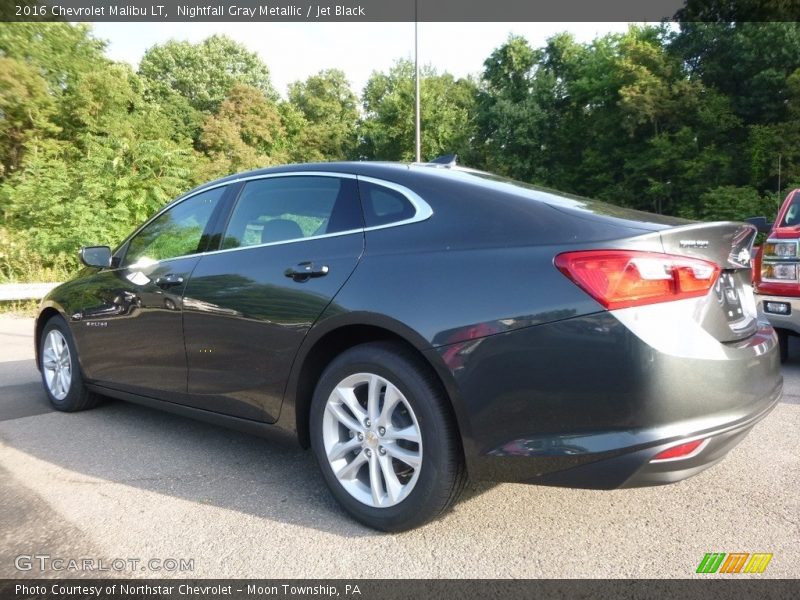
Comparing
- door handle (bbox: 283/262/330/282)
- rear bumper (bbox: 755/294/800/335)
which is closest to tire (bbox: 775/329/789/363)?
rear bumper (bbox: 755/294/800/335)

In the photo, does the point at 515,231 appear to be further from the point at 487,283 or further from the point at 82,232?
the point at 82,232

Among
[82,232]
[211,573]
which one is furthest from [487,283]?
[82,232]

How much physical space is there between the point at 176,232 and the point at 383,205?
1.71 meters

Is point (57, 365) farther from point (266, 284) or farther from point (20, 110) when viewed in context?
point (20, 110)

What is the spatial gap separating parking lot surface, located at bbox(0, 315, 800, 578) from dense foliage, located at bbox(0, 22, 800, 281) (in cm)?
1297

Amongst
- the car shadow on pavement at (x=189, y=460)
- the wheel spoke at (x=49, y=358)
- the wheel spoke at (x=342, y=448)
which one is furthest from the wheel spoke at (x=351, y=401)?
the wheel spoke at (x=49, y=358)

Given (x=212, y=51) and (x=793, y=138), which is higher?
(x=212, y=51)

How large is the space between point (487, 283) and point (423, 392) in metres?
0.50

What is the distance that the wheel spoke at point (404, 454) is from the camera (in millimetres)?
2725

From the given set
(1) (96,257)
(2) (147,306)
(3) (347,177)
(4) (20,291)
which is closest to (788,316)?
(3) (347,177)

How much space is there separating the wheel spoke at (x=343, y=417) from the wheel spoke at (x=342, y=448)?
0.20 ft

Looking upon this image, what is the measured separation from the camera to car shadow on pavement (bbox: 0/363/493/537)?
3186mm

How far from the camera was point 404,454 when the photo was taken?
276 cm

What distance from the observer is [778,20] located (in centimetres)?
2792
